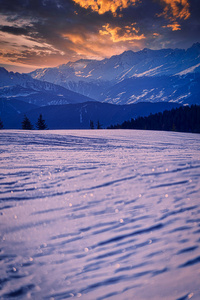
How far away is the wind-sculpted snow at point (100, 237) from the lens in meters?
1.95

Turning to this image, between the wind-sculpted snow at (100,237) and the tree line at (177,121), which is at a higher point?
the tree line at (177,121)

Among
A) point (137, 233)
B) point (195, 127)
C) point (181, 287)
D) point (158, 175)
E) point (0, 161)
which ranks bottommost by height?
point (181, 287)

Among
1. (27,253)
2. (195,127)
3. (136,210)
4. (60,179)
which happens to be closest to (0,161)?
(60,179)

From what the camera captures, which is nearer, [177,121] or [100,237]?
[100,237]

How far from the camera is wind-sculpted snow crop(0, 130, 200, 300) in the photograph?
1.95m

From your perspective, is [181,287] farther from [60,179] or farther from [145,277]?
[60,179]

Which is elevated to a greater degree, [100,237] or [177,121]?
[177,121]

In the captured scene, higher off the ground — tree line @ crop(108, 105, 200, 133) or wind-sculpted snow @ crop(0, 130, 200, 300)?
tree line @ crop(108, 105, 200, 133)

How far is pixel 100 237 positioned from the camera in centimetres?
265

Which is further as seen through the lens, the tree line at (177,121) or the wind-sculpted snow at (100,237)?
the tree line at (177,121)

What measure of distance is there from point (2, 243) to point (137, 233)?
2.17 m

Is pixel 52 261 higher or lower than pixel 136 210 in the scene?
lower

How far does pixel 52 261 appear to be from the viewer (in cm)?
225

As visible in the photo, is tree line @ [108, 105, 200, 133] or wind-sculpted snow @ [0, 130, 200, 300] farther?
tree line @ [108, 105, 200, 133]
